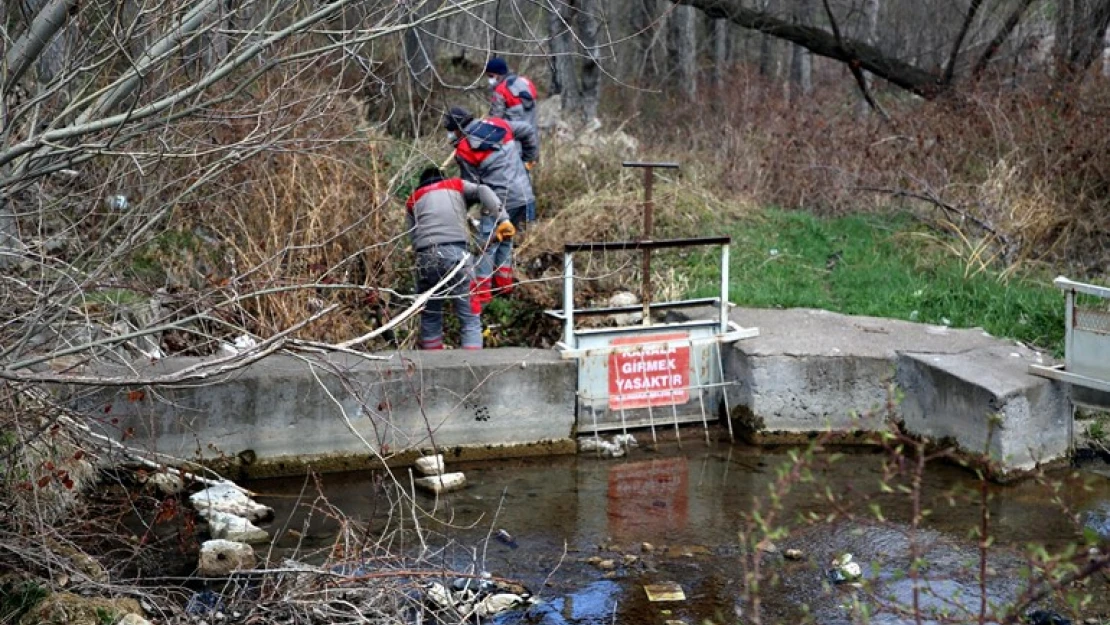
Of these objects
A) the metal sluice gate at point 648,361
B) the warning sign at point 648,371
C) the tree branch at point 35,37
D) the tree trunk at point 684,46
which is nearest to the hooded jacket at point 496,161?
the metal sluice gate at point 648,361

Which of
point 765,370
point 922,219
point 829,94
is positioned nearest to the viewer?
point 765,370

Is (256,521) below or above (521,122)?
below

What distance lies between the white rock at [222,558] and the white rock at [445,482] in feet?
5.54

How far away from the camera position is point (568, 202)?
1307 cm

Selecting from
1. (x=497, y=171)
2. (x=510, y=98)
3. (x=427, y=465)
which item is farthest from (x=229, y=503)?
(x=510, y=98)

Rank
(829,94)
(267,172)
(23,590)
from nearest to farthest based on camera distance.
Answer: (23,590) < (267,172) < (829,94)

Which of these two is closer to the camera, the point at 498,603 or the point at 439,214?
the point at 498,603

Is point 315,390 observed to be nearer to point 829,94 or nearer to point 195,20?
point 195,20

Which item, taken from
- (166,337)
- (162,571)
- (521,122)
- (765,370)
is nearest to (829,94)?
(521,122)

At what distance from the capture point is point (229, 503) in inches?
327

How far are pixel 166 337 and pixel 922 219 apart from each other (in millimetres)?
7477

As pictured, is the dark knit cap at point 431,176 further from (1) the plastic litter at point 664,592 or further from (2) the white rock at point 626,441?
(1) the plastic litter at point 664,592

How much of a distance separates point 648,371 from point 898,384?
191 cm

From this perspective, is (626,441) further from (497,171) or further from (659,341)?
(497,171)
